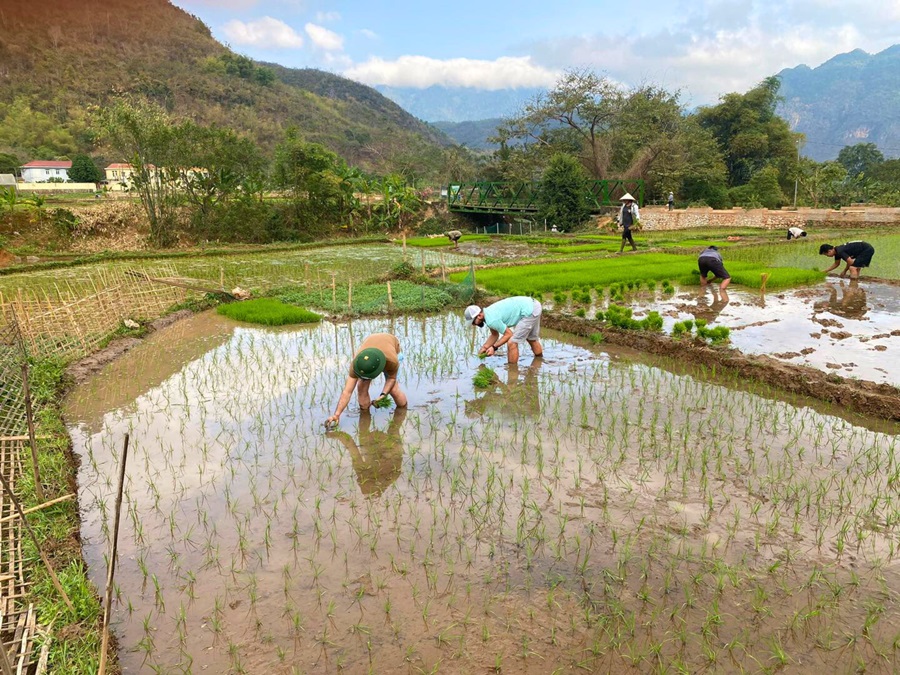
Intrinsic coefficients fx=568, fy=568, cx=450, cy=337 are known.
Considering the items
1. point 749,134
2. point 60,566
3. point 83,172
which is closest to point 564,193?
point 749,134

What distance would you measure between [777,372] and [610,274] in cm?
695

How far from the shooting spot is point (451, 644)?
302 cm

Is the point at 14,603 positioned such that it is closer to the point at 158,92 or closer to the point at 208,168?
the point at 208,168

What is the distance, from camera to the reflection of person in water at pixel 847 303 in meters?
9.57

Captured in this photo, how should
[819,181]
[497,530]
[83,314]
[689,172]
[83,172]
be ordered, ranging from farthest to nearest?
[83,172]
[819,181]
[689,172]
[83,314]
[497,530]

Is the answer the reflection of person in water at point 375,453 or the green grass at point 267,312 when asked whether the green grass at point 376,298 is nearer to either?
the green grass at point 267,312

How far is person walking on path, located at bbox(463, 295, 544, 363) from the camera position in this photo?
7.04 meters

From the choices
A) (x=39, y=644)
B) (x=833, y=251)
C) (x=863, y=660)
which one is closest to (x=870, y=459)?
(x=863, y=660)

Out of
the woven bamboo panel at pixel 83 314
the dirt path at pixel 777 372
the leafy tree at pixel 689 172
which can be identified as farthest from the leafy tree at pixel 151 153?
the leafy tree at pixel 689 172

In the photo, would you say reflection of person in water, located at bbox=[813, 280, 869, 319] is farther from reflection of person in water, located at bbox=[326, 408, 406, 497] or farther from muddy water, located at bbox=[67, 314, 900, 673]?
reflection of person in water, located at bbox=[326, 408, 406, 497]

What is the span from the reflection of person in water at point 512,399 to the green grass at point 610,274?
4.63 m

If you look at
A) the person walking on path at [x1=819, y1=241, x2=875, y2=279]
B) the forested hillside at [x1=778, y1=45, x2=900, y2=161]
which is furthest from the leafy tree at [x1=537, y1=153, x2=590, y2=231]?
the forested hillside at [x1=778, y1=45, x2=900, y2=161]

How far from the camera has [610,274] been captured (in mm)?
13234

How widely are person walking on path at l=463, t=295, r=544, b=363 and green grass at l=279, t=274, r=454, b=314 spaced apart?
407cm
